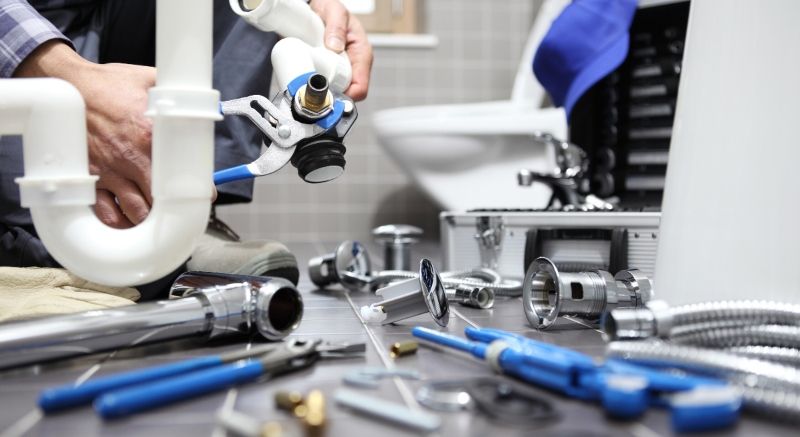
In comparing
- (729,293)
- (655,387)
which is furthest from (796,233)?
(655,387)

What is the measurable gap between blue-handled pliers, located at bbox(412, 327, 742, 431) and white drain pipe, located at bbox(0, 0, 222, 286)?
0.85 feet

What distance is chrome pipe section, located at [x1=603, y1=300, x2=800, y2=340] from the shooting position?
53 centimetres

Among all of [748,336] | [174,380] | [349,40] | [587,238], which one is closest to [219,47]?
[349,40]

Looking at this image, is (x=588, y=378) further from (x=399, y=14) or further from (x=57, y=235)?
(x=399, y=14)

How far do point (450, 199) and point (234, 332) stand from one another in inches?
59.5

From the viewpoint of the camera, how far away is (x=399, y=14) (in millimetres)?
2641

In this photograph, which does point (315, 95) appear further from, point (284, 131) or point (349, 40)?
point (349, 40)

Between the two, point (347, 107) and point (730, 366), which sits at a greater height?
point (347, 107)

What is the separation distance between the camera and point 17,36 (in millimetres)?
659

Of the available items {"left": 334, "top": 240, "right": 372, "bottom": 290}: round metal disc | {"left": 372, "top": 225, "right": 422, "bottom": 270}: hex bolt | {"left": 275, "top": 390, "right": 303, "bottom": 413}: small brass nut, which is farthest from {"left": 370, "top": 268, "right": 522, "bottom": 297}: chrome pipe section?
{"left": 275, "top": 390, "right": 303, "bottom": 413}: small brass nut

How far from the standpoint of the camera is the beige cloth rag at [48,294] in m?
0.65

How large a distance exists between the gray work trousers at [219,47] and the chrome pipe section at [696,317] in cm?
60

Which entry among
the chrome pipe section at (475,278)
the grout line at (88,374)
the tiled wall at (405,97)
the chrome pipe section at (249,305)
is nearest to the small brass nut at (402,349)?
the chrome pipe section at (249,305)

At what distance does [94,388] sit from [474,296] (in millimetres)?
481
